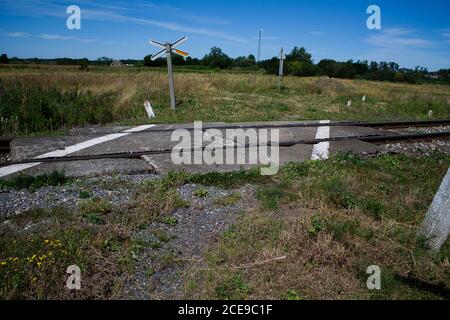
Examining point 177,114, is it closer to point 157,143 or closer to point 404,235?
point 157,143

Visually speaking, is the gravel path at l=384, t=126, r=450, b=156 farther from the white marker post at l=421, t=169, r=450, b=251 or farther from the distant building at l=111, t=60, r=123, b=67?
the distant building at l=111, t=60, r=123, b=67

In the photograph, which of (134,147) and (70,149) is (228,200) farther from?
(70,149)

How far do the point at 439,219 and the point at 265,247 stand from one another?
2.08m

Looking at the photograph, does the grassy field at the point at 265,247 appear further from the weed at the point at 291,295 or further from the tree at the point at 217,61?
the tree at the point at 217,61

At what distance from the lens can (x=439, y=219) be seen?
369 centimetres

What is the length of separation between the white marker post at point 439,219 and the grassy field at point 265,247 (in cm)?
13

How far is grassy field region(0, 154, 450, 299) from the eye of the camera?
3123 mm

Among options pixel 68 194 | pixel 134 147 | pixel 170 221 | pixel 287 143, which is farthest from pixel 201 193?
pixel 287 143

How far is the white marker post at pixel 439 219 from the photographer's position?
3604 mm

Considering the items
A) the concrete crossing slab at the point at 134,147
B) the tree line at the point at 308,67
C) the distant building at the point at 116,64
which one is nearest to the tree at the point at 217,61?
the tree line at the point at 308,67

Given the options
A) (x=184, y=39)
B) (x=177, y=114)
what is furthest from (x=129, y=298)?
(x=184, y=39)

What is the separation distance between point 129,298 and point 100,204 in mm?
1847
